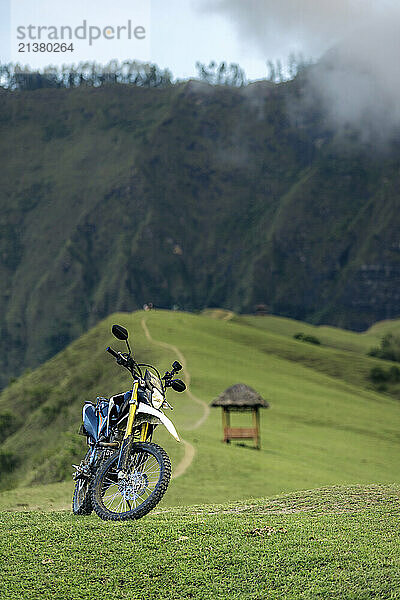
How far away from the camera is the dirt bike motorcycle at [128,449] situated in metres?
10.9

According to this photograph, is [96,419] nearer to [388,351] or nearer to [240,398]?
[240,398]

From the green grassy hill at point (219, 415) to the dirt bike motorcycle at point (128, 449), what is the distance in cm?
755

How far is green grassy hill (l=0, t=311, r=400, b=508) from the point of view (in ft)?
92.5

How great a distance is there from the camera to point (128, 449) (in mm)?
10984

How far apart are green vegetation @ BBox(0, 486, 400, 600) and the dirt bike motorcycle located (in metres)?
0.40

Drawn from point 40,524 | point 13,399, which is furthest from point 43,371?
point 40,524

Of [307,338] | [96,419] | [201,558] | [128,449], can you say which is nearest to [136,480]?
[128,449]

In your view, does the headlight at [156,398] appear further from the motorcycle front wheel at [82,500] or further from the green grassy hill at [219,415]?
the green grassy hill at [219,415]

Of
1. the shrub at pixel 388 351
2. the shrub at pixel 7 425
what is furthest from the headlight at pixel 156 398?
the shrub at pixel 388 351

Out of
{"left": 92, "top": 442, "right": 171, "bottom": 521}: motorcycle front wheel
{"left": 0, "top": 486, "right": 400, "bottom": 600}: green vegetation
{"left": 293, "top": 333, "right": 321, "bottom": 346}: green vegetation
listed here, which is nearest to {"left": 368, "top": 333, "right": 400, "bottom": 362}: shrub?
{"left": 293, "top": 333, "right": 321, "bottom": 346}: green vegetation

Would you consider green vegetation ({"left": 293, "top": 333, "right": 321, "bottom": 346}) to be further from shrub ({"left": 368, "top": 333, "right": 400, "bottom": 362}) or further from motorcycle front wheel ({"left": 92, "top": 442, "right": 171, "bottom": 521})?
motorcycle front wheel ({"left": 92, "top": 442, "right": 171, "bottom": 521})

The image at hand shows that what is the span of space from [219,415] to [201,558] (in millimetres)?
33569

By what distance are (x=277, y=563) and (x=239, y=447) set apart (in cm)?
2481

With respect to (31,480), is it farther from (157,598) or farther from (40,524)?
(157,598)
